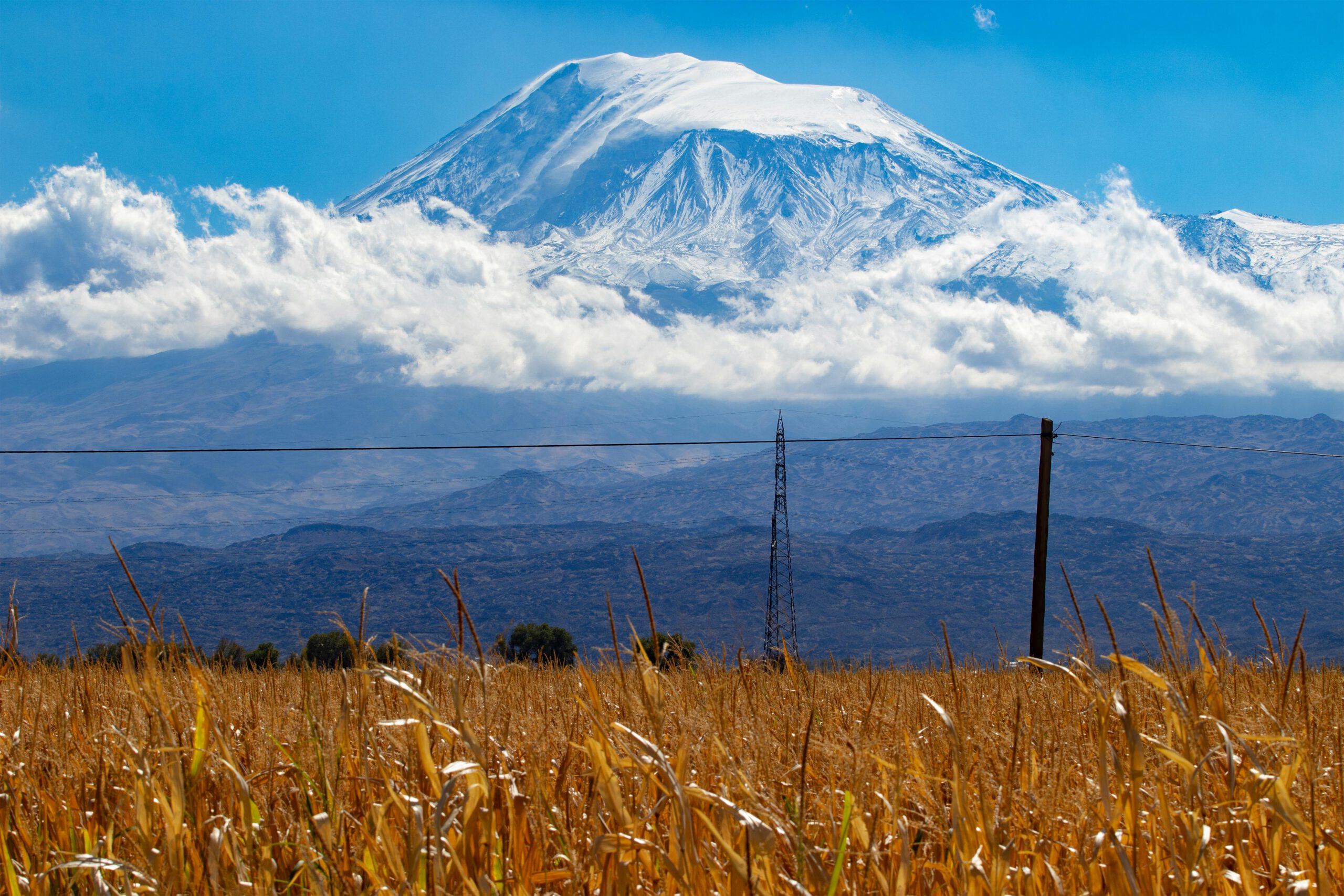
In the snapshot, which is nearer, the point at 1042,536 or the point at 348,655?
the point at 348,655

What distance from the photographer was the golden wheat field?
2.18 metres

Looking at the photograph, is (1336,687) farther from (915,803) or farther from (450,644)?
(450,644)

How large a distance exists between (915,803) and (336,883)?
76.0 inches

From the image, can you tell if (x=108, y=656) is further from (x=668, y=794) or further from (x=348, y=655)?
(x=668, y=794)

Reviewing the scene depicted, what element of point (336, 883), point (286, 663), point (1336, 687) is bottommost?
point (286, 663)

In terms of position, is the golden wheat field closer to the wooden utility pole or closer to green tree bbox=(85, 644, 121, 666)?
green tree bbox=(85, 644, 121, 666)

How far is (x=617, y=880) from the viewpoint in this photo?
2.23 metres

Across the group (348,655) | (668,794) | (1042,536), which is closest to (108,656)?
(348,655)

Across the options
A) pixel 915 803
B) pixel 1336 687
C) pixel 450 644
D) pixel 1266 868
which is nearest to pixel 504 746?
pixel 450 644

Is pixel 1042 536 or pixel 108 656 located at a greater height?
pixel 1042 536

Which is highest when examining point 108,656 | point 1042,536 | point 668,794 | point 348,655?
point 668,794

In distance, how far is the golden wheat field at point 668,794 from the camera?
218cm

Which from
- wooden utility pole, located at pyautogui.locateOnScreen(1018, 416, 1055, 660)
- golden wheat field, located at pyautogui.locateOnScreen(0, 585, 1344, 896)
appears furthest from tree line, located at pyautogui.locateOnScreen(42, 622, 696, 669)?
wooden utility pole, located at pyautogui.locateOnScreen(1018, 416, 1055, 660)

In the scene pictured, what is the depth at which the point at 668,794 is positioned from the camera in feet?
7.24
